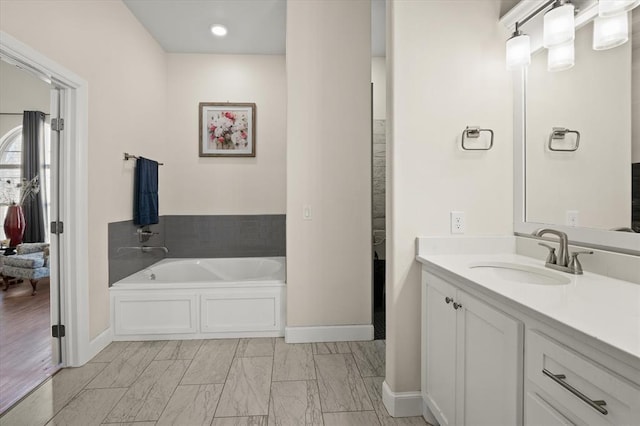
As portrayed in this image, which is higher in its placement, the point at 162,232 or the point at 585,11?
the point at 585,11

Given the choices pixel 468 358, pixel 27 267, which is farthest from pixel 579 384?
pixel 27 267

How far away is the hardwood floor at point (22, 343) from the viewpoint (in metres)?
2.04

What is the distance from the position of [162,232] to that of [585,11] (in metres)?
3.90

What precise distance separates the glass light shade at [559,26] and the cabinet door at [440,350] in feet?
3.89

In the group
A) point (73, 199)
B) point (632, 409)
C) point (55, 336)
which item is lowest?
point (55, 336)

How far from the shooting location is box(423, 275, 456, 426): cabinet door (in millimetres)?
1379

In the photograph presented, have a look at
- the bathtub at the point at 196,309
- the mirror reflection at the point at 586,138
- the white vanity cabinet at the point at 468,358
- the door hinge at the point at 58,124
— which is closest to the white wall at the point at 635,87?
the mirror reflection at the point at 586,138

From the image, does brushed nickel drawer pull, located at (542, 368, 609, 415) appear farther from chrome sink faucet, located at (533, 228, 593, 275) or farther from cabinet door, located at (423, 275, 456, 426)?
chrome sink faucet, located at (533, 228, 593, 275)

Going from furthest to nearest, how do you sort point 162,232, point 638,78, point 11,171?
point 11,171 < point 162,232 < point 638,78

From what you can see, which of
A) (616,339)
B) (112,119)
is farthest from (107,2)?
(616,339)

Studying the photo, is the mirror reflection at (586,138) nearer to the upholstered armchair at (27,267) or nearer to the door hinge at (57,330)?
the door hinge at (57,330)

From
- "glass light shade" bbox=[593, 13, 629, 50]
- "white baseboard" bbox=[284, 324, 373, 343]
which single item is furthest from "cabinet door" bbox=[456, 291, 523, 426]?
"white baseboard" bbox=[284, 324, 373, 343]

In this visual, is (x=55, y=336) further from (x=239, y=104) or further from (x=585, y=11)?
(x=585, y=11)

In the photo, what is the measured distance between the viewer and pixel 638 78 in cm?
118
